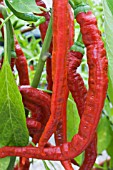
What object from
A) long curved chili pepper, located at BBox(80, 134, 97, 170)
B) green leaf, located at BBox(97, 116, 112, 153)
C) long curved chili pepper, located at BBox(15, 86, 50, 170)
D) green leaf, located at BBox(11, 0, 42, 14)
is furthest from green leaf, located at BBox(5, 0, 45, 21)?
green leaf, located at BBox(97, 116, 112, 153)

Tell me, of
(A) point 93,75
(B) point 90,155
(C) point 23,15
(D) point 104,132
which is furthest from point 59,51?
(D) point 104,132

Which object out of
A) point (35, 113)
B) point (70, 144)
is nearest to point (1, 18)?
point (35, 113)

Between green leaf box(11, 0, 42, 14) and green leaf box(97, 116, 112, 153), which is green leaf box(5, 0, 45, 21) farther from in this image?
green leaf box(97, 116, 112, 153)

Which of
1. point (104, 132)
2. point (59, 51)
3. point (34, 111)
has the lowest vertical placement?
point (104, 132)

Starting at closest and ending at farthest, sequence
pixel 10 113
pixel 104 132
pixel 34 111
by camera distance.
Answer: pixel 10 113 < pixel 34 111 < pixel 104 132

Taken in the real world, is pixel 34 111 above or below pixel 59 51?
below

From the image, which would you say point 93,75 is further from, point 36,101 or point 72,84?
point 36,101

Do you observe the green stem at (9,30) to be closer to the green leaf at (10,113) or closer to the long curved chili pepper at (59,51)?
the green leaf at (10,113)
